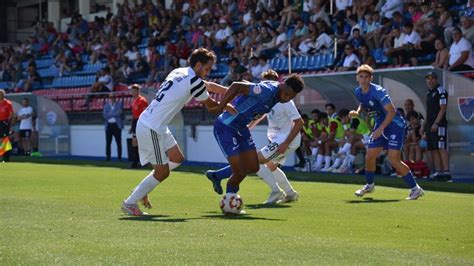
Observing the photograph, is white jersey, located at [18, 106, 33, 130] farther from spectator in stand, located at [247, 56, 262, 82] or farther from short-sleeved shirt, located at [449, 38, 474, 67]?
short-sleeved shirt, located at [449, 38, 474, 67]

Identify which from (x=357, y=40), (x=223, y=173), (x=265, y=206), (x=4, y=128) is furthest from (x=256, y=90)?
(x=4, y=128)

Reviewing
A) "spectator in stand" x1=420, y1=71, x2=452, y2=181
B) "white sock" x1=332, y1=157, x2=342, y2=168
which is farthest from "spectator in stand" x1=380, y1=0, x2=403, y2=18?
"spectator in stand" x1=420, y1=71, x2=452, y2=181

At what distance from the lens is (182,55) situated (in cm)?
3369

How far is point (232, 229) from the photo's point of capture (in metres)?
10.5

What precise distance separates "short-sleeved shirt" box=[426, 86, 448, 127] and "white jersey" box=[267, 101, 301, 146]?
19.6 feet

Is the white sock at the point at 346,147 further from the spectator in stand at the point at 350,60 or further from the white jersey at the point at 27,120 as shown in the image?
the white jersey at the point at 27,120

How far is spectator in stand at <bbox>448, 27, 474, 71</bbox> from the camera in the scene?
71.8 ft

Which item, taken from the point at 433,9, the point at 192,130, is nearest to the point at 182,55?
the point at 192,130

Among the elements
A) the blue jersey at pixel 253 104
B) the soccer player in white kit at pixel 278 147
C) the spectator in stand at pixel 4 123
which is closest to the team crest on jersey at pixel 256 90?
the blue jersey at pixel 253 104

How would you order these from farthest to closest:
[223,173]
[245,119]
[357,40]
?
[357,40] → [223,173] → [245,119]

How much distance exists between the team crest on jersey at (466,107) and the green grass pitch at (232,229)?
4.26 m

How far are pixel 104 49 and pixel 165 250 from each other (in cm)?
3235

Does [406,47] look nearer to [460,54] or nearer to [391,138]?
[460,54]

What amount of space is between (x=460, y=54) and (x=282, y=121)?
8.30 meters
